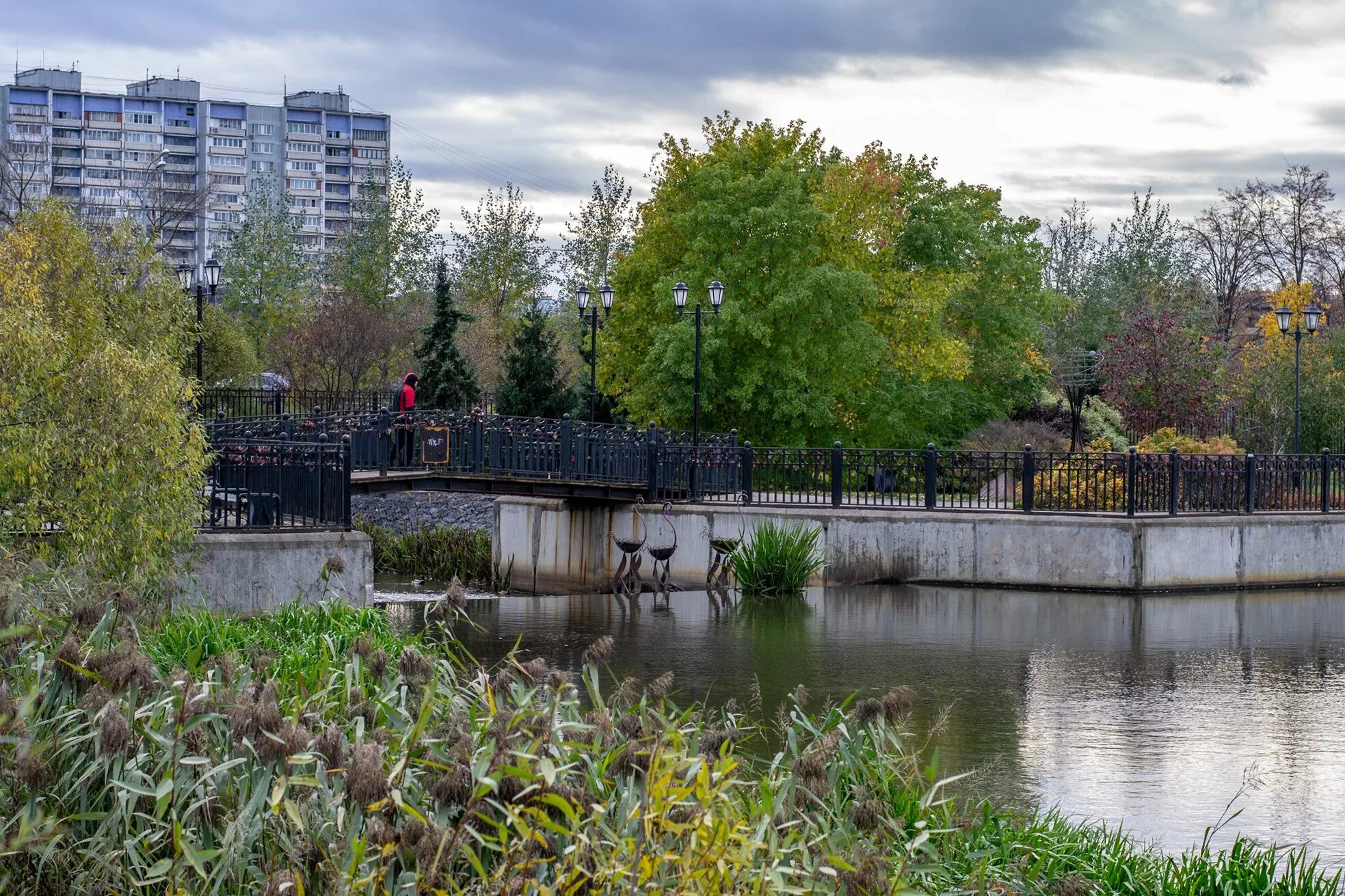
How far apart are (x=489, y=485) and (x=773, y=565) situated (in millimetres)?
4803

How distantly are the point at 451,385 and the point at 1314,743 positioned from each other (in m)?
Result: 32.3

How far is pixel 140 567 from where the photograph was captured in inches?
500

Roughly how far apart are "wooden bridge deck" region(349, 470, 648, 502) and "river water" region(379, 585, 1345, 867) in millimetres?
2045

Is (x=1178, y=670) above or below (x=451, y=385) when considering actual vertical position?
below

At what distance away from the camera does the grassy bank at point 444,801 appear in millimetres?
4840

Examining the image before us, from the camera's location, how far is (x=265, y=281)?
57375 mm

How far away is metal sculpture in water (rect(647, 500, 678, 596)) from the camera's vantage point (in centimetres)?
2345

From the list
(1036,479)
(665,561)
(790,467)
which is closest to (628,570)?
(665,561)

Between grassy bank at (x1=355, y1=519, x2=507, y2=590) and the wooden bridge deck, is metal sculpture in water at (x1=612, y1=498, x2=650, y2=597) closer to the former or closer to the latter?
the wooden bridge deck

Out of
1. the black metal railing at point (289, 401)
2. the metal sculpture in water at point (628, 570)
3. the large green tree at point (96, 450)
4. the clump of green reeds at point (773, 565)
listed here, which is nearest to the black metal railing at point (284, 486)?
the large green tree at point (96, 450)

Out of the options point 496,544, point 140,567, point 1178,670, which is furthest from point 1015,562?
point 140,567

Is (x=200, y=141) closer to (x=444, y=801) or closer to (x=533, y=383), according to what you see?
(x=533, y=383)

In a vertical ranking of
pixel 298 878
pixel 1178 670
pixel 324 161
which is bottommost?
pixel 1178 670

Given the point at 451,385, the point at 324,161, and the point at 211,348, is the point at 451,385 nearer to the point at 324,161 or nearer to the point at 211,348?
the point at 211,348
